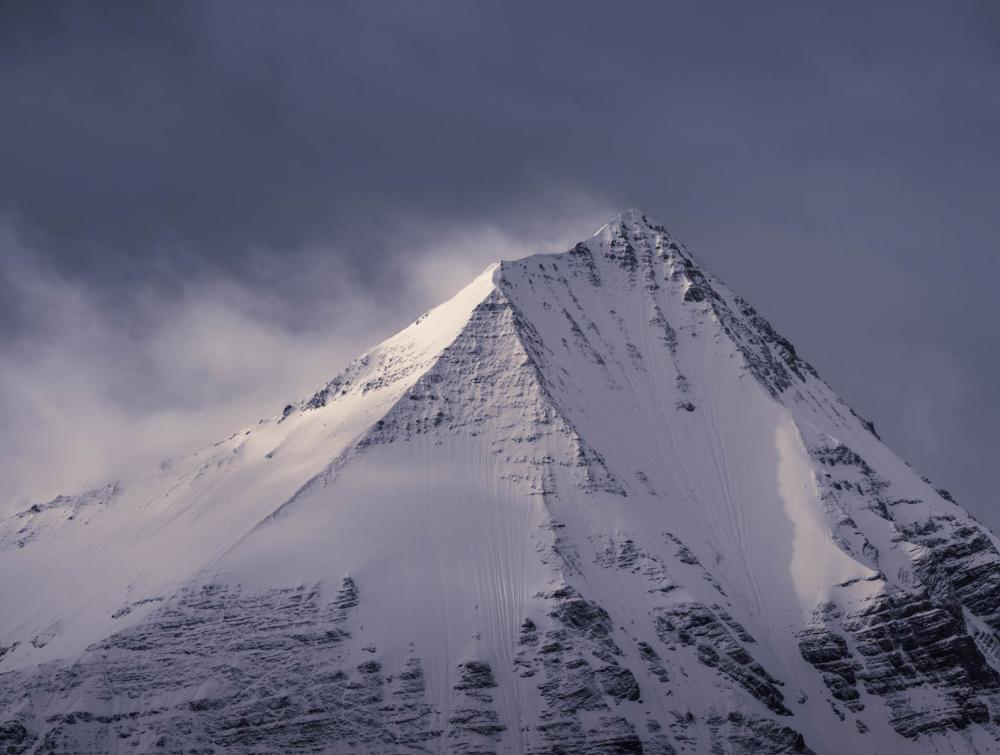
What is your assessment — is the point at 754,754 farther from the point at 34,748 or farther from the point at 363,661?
the point at 34,748

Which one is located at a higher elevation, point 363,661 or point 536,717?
point 363,661

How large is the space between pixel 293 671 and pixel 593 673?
151 ft

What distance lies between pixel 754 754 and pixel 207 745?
81.9 metres

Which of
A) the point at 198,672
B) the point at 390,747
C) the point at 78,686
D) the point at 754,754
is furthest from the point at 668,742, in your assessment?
the point at 78,686

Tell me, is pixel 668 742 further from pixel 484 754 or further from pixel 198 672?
pixel 198 672

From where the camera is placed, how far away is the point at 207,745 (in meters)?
188

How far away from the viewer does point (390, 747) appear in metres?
188

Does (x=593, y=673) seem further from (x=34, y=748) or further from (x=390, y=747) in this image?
(x=34, y=748)

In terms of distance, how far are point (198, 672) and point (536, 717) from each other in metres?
52.4

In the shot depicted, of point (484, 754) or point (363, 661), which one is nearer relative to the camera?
point (484, 754)

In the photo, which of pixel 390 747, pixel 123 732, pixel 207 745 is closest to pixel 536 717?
pixel 390 747

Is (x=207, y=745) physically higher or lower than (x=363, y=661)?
lower

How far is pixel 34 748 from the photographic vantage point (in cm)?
18800

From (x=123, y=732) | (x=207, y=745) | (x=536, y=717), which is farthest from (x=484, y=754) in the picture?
(x=123, y=732)
